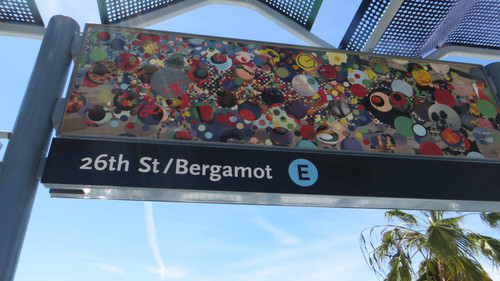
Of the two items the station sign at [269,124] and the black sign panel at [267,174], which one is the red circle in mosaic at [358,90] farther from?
the black sign panel at [267,174]

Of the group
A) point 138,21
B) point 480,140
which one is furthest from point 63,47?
point 480,140

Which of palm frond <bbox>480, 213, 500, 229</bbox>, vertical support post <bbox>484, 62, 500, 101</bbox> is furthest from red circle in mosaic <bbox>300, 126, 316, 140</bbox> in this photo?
palm frond <bbox>480, 213, 500, 229</bbox>

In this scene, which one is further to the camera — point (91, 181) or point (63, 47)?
point (63, 47)

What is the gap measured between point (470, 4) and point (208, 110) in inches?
94.2

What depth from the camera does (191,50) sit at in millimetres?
2967

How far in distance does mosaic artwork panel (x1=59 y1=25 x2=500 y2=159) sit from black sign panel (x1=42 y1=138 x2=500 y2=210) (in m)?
0.12

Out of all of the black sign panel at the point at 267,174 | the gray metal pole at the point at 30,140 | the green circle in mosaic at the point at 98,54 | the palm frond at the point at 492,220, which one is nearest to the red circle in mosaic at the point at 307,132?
the black sign panel at the point at 267,174

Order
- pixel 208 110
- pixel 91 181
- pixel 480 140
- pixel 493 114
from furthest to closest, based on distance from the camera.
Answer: pixel 493 114 → pixel 480 140 → pixel 208 110 → pixel 91 181

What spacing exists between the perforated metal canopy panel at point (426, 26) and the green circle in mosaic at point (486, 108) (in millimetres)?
682

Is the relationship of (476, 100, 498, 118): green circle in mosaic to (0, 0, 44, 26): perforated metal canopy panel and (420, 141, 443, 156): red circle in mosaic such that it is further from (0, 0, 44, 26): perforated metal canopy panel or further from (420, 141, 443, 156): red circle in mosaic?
(0, 0, 44, 26): perforated metal canopy panel

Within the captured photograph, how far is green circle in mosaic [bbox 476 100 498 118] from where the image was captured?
10.2 feet

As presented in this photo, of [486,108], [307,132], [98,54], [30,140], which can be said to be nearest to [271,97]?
[307,132]

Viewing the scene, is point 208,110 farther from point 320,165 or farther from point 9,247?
point 9,247

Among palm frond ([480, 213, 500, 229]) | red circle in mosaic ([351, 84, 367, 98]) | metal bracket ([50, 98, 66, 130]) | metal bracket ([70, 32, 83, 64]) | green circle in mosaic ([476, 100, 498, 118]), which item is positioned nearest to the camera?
metal bracket ([50, 98, 66, 130])
